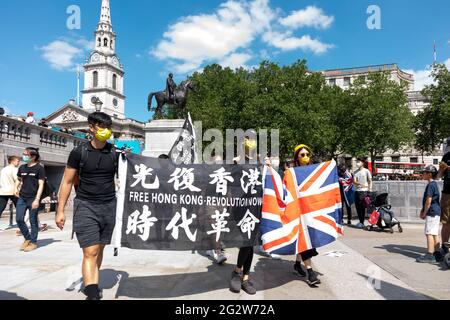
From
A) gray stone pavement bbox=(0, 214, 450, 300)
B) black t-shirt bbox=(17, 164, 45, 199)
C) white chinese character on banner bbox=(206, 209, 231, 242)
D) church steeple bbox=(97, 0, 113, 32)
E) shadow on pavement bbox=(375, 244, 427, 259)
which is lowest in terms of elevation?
shadow on pavement bbox=(375, 244, 427, 259)

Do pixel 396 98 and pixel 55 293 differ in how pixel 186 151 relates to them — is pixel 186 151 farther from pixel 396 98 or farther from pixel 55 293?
pixel 396 98

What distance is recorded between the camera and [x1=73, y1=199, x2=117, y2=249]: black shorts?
3693 millimetres

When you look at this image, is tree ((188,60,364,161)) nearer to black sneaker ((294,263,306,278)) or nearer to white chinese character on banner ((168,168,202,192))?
black sneaker ((294,263,306,278))

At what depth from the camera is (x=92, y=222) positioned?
3.75 m

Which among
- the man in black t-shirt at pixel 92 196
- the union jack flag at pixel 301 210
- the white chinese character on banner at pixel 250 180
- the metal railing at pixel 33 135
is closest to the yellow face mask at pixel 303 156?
the union jack flag at pixel 301 210

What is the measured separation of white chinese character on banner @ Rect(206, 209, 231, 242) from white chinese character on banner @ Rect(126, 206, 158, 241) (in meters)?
0.74

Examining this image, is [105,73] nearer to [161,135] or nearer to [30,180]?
[161,135]

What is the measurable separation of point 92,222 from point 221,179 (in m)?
1.65

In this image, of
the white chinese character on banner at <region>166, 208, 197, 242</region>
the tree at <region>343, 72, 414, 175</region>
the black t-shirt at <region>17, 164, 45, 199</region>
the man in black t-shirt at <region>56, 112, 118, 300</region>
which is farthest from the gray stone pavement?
the tree at <region>343, 72, 414, 175</region>

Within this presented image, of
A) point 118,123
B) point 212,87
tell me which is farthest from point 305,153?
point 118,123

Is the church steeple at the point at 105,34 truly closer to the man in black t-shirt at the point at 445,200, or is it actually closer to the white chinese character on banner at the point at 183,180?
the white chinese character on banner at the point at 183,180

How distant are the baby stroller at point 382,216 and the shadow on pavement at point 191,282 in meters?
5.03

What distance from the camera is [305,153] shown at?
5.01 metres
